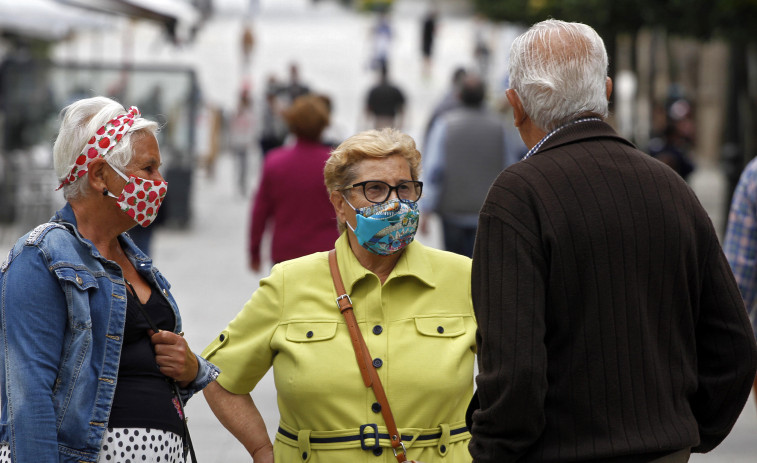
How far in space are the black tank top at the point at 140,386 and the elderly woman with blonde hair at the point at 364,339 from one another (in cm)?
34

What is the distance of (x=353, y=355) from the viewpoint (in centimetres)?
336

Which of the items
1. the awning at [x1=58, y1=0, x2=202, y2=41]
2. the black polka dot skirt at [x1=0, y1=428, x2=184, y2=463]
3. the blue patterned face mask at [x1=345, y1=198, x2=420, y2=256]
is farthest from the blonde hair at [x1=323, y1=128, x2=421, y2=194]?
the awning at [x1=58, y1=0, x2=202, y2=41]

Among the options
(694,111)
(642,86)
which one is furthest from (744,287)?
(642,86)

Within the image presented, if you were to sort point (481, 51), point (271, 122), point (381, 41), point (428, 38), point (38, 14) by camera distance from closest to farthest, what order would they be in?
1. point (38, 14)
2. point (271, 122)
3. point (381, 41)
4. point (481, 51)
5. point (428, 38)

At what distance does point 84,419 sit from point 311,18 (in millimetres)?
62465

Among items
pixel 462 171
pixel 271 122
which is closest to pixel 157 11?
pixel 462 171

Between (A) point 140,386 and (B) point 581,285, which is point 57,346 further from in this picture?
(B) point 581,285

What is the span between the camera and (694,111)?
34094mm

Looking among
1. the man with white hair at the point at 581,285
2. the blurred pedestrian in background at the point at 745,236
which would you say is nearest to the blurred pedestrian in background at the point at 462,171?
the blurred pedestrian in background at the point at 745,236

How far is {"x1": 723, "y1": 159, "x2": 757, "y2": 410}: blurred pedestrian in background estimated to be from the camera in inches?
198

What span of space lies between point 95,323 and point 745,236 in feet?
10.2

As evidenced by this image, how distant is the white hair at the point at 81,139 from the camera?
3.17 m

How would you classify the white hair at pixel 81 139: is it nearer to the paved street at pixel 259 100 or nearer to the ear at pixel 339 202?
the ear at pixel 339 202

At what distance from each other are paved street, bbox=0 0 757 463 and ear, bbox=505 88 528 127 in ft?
13.1
